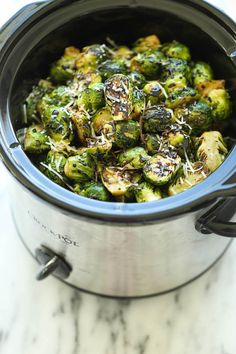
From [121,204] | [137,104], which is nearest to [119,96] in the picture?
[137,104]

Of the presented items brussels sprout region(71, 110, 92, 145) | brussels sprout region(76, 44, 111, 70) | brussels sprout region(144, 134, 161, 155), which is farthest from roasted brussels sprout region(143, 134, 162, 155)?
brussels sprout region(76, 44, 111, 70)

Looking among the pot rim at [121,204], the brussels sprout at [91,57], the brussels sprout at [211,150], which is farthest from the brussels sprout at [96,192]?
Result: the brussels sprout at [91,57]

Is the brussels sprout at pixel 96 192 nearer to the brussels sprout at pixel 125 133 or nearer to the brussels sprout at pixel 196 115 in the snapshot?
the brussels sprout at pixel 125 133

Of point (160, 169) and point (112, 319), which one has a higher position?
point (160, 169)

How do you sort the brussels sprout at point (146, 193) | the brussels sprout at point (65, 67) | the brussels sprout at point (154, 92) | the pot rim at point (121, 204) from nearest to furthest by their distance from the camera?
1. the pot rim at point (121, 204)
2. the brussels sprout at point (146, 193)
3. the brussels sprout at point (154, 92)
4. the brussels sprout at point (65, 67)

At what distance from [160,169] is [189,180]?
0.07 metres

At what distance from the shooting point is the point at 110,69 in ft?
4.06

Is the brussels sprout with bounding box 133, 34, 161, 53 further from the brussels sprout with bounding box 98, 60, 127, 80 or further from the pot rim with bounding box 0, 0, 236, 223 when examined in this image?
the pot rim with bounding box 0, 0, 236, 223

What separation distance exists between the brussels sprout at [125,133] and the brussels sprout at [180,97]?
12cm

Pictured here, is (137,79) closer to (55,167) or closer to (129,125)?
(129,125)

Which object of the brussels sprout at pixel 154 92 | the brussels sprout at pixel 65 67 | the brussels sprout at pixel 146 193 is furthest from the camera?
the brussels sprout at pixel 65 67

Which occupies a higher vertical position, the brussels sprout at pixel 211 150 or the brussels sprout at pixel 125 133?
the brussels sprout at pixel 125 133

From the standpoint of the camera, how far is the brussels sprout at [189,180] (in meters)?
1.10

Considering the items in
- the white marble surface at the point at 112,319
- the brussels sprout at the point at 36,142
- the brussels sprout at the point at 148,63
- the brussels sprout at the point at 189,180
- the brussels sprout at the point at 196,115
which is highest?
the brussels sprout at the point at 148,63
